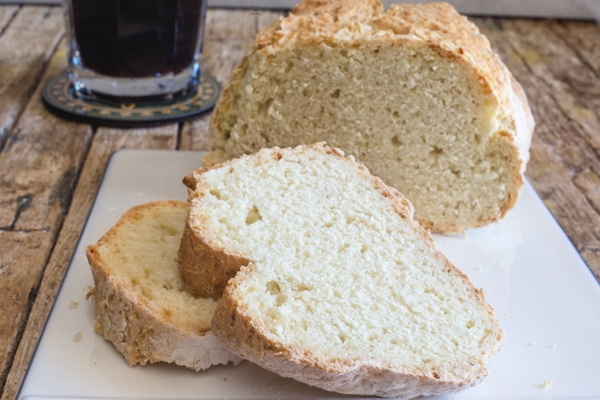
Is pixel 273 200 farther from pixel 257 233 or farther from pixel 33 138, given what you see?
pixel 33 138

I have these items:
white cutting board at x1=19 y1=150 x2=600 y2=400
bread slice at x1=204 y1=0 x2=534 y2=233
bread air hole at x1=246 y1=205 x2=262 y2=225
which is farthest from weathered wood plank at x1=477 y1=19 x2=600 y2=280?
bread air hole at x1=246 y1=205 x2=262 y2=225

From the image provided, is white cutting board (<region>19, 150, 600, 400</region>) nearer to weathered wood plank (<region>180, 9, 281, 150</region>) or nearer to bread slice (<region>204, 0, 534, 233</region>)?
bread slice (<region>204, 0, 534, 233</region>)

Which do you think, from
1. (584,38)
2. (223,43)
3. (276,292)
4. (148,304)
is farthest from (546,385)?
(584,38)

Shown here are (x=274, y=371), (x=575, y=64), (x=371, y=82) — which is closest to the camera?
(x=274, y=371)

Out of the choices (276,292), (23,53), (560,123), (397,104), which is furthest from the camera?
(23,53)

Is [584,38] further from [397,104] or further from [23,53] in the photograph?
[23,53]

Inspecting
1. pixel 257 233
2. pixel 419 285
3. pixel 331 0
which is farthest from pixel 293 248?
pixel 331 0
